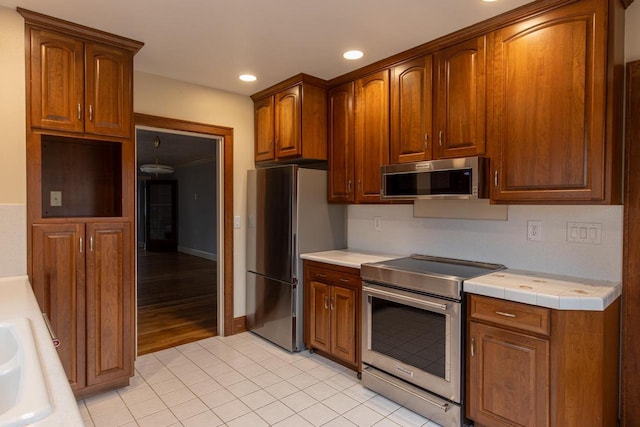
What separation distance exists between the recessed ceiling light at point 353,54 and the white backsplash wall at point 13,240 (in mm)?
2316

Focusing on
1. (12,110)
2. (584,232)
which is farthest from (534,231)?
(12,110)

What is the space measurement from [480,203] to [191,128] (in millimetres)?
2506

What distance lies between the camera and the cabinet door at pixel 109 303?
7.97 ft

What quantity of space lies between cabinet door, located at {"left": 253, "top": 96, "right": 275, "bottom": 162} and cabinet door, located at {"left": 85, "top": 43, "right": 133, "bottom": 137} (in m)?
1.30

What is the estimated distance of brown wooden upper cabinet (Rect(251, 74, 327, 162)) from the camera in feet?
10.6

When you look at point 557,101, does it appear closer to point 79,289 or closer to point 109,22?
point 109,22

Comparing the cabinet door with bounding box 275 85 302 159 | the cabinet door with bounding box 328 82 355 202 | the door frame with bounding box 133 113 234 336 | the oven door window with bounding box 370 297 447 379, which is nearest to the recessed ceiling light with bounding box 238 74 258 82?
the cabinet door with bounding box 275 85 302 159

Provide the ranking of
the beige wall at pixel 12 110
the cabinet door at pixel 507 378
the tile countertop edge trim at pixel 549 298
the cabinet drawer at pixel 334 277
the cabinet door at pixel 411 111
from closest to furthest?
the tile countertop edge trim at pixel 549 298 → the cabinet door at pixel 507 378 → the beige wall at pixel 12 110 → the cabinet door at pixel 411 111 → the cabinet drawer at pixel 334 277

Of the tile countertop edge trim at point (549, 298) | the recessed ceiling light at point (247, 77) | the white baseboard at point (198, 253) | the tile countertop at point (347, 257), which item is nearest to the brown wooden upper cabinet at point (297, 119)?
the recessed ceiling light at point (247, 77)

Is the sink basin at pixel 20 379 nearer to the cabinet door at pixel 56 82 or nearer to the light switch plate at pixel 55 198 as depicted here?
the cabinet door at pixel 56 82

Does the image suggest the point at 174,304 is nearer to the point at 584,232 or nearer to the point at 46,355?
the point at 46,355

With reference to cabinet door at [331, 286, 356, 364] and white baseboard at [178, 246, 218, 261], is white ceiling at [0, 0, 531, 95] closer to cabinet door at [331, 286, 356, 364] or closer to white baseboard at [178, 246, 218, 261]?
cabinet door at [331, 286, 356, 364]

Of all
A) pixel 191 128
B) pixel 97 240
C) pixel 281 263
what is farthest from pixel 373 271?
pixel 191 128

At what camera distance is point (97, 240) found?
2.44m
